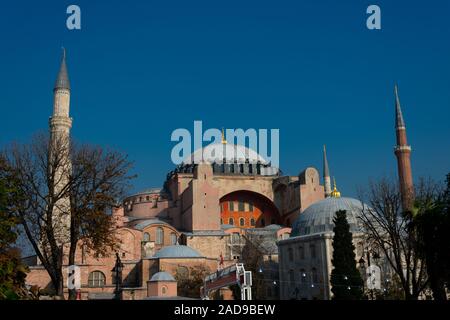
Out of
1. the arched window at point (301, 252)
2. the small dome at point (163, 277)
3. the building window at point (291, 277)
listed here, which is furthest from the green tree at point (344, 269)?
the small dome at point (163, 277)

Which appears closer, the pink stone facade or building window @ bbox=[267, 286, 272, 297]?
the pink stone facade

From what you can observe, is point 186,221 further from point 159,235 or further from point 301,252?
point 301,252

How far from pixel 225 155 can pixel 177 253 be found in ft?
68.0

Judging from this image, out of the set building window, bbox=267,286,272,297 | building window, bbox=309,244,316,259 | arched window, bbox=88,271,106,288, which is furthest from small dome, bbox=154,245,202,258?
building window, bbox=309,244,316,259

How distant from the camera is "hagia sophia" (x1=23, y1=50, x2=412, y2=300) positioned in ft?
132

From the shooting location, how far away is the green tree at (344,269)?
3077 cm

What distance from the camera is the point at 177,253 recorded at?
43719 millimetres

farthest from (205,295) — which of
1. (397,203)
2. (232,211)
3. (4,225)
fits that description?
(232,211)

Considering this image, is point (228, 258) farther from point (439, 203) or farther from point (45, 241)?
point (439, 203)

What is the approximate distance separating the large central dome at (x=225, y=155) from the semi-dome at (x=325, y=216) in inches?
757

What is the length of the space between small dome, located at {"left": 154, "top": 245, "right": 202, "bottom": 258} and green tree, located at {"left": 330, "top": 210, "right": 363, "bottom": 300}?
1496 centimetres

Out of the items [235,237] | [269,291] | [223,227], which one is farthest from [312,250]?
[223,227]

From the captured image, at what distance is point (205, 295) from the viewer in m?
25.3

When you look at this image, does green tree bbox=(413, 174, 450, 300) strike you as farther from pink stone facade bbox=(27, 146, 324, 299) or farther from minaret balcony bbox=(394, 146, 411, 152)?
minaret balcony bbox=(394, 146, 411, 152)
